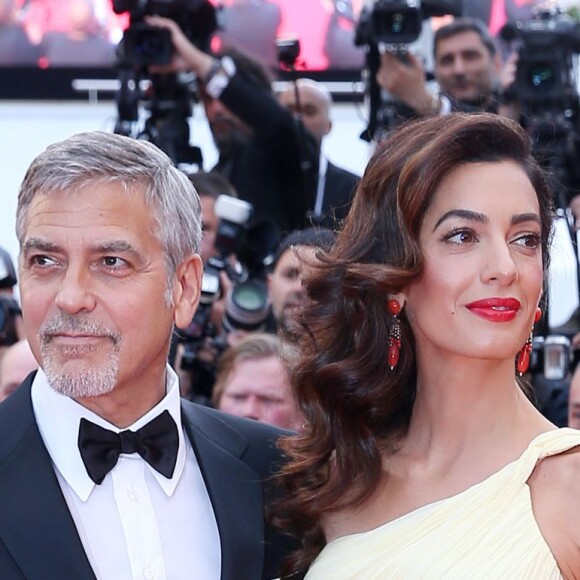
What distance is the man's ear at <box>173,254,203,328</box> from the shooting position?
2.87 meters

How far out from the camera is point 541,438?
2.81 meters

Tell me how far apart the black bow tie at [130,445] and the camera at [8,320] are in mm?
2391

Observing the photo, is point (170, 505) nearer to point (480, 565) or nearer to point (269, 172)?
point (480, 565)

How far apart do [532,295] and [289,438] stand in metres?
0.69

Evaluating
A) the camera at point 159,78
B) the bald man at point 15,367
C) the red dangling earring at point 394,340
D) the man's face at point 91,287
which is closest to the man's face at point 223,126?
the camera at point 159,78

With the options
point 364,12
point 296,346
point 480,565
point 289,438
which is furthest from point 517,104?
point 480,565

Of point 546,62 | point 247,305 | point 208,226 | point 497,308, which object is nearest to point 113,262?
point 497,308

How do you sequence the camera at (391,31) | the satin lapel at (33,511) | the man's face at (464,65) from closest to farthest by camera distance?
the satin lapel at (33,511)
the camera at (391,31)
the man's face at (464,65)

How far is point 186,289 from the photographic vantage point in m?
2.91

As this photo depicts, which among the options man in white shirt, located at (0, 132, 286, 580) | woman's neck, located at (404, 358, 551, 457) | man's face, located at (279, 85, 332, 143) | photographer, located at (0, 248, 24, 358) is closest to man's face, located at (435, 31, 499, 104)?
man's face, located at (279, 85, 332, 143)

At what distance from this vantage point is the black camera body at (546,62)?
17.8ft

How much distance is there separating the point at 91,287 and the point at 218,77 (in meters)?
3.11

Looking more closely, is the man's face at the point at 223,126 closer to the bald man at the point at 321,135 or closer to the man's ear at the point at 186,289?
the bald man at the point at 321,135

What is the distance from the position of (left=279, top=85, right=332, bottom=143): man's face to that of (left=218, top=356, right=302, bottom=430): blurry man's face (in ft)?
7.13
